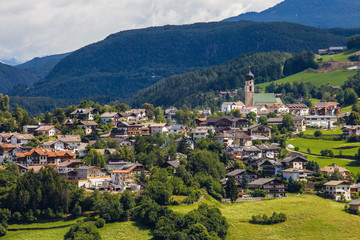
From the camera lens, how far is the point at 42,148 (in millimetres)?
90125

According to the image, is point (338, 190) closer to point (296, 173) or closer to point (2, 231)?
point (296, 173)

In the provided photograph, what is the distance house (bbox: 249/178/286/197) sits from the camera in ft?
265

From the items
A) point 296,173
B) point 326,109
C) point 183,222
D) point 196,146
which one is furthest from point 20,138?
point 326,109

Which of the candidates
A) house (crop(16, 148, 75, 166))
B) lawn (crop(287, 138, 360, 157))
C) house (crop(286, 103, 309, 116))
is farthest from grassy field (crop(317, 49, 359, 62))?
house (crop(16, 148, 75, 166))

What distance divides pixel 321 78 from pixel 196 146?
85650 millimetres

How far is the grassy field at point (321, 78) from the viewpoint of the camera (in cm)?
16425

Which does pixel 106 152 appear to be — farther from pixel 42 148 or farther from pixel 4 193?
pixel 4 193

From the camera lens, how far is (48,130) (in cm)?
10038

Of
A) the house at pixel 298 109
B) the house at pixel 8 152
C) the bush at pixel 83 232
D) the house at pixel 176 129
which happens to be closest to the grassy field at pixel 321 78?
the house at pixel 298 109

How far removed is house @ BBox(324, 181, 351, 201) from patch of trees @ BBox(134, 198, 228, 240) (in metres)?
18.6

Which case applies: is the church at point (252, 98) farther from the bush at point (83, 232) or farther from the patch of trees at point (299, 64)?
the bush at point (83, 232)

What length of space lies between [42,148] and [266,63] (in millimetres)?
118695

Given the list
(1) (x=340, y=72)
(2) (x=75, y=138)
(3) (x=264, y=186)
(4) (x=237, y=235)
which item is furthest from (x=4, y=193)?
(1) (x=340, y=72)

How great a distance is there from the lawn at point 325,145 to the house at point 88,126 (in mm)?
34007
